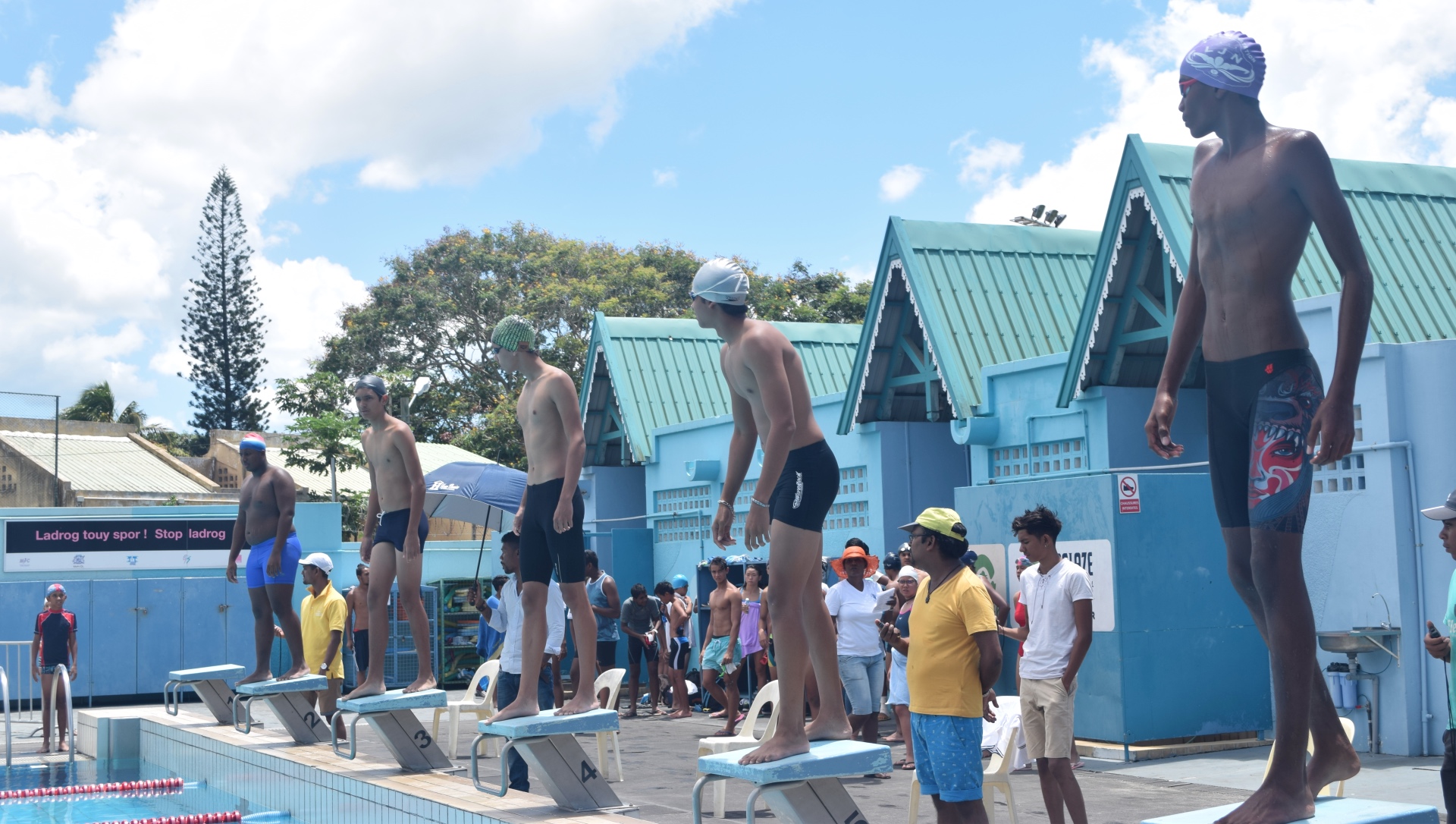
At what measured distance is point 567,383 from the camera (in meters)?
7.38

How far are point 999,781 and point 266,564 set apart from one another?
5.77 meters

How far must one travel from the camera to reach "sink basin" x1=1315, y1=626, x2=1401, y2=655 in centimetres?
1088

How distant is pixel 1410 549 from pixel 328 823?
28.7ft

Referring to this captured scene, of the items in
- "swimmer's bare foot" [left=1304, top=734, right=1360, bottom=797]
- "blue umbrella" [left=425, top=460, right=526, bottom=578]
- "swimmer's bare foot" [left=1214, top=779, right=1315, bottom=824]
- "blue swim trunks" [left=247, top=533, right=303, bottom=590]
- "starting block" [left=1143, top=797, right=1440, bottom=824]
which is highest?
"blue umbrella" [left=425, top=460, right=526, bottom=578]

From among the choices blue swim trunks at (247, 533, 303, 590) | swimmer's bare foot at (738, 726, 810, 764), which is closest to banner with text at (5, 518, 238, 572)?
blue swim trunks at (247, 533, 303, 590)


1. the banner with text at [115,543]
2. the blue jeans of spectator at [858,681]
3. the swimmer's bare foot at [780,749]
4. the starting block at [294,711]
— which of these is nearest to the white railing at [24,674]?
the banner with text at [115,543]

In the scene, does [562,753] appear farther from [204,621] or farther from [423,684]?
[204,621]

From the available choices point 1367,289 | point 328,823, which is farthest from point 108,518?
point 1367,289

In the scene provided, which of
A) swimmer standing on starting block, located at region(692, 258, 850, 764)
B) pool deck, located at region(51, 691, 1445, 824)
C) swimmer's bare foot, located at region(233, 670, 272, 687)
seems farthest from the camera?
swimmer's bare foot, located at region(233, 670, 272, 687)

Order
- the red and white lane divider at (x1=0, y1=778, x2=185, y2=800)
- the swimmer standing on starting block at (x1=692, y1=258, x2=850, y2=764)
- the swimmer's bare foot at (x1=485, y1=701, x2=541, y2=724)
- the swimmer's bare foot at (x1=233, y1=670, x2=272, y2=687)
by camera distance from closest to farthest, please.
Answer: the swimmer standing on starting block at (x1=692, y1=258, x2=850, y2=764)
the swimmer's bare foot at (x1=485, y1=701, x2=541, y2=724)
the swimmer's bare foot at (x1=233, y1=670, x2=272, y2=687)
the red and white lane divider at (x1=0, y1=778, x2=185, y2=800)

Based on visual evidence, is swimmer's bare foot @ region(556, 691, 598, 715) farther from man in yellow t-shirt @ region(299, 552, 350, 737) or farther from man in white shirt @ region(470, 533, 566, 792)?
man in yellow t-shirt @ region(299, 552, 350, 737)

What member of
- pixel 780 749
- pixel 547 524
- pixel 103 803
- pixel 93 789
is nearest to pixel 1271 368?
pixel 780 749

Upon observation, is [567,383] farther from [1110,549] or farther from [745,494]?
[745,494]

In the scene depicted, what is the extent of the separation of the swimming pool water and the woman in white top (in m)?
4.59
